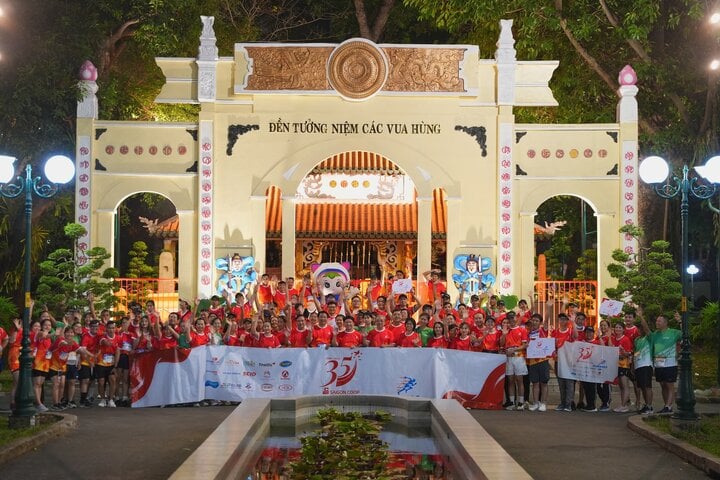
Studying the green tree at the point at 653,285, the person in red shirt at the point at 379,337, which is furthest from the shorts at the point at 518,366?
the green tree at the point at 653,285

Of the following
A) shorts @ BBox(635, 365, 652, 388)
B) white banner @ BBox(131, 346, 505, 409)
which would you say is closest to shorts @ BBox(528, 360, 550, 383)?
white banner @ BBox(131, 346, 505, 409)

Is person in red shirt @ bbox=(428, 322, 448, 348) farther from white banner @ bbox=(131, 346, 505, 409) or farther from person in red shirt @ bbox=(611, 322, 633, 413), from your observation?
person in red shirt @ bbox=(611, 322, 633, 413)

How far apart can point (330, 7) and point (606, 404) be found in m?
25.3

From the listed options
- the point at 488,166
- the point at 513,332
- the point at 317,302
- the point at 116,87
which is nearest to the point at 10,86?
the point at 116,87

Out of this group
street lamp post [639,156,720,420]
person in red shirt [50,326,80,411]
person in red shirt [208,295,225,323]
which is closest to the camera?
street lamp post [639,156,720,420]

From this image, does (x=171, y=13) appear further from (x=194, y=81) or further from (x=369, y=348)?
(x=369, y=348)

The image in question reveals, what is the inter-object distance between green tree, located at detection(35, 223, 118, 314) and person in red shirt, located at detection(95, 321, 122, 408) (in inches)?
157

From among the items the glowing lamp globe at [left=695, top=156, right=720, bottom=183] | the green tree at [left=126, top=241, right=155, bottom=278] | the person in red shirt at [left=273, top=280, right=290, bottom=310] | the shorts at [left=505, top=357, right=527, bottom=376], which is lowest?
the shorts at [left=505, top=357, right=527, bottom=376]

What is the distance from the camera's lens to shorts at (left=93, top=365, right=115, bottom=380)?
712 inches

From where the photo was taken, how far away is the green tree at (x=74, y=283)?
21.9 metres

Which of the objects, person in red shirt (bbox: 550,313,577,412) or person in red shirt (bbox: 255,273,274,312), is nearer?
person in red shirt (bbox: 550,313,577,412)

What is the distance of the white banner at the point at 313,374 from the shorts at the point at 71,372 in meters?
0.96

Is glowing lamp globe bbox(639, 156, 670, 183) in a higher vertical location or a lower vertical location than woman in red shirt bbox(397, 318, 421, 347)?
higher

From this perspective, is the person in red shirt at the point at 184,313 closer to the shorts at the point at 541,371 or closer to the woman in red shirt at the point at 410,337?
the woman in red shirt at the point at 410,337
